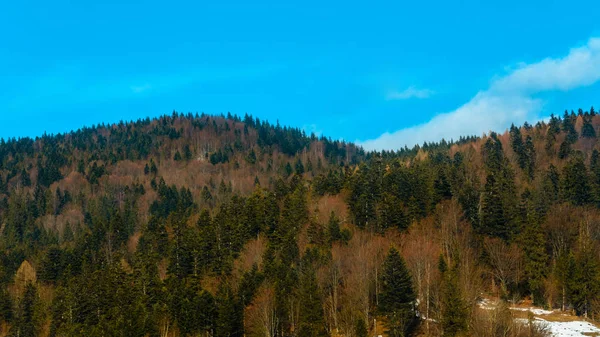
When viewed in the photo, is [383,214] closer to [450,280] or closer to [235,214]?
[235,214]

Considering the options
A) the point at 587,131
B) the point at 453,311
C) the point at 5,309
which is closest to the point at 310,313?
the point at 453,311

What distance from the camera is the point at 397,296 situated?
5347 cm

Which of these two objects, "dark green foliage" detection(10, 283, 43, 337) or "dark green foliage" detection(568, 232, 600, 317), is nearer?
"dark green foliage" detection(568, 232, 600, 317)

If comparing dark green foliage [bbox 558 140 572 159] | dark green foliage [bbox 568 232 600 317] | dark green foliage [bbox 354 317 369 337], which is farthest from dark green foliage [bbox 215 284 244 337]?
dark green foliage [bbox 558 140 572 159]

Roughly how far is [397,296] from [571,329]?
16171mm

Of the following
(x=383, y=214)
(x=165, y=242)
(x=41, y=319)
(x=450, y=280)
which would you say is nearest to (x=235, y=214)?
(x=165, y=242)

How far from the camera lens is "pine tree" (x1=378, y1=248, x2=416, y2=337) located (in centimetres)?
5296

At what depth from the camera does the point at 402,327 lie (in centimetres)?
5225

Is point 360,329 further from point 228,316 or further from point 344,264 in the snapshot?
point 228,316

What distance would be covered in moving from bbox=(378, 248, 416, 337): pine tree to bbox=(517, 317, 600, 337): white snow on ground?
40.8 ft

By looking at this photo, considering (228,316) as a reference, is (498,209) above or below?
above

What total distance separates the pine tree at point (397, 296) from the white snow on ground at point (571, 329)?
1242 cm

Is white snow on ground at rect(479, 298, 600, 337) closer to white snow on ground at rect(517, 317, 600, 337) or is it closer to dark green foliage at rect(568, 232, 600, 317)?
white snow on ground at rect(517, 317, 600, 337)

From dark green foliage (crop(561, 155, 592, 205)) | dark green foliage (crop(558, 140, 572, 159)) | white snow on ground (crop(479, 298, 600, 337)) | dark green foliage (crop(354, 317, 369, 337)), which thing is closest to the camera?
white snow on ground (crop(479, 298, 600, 337))
